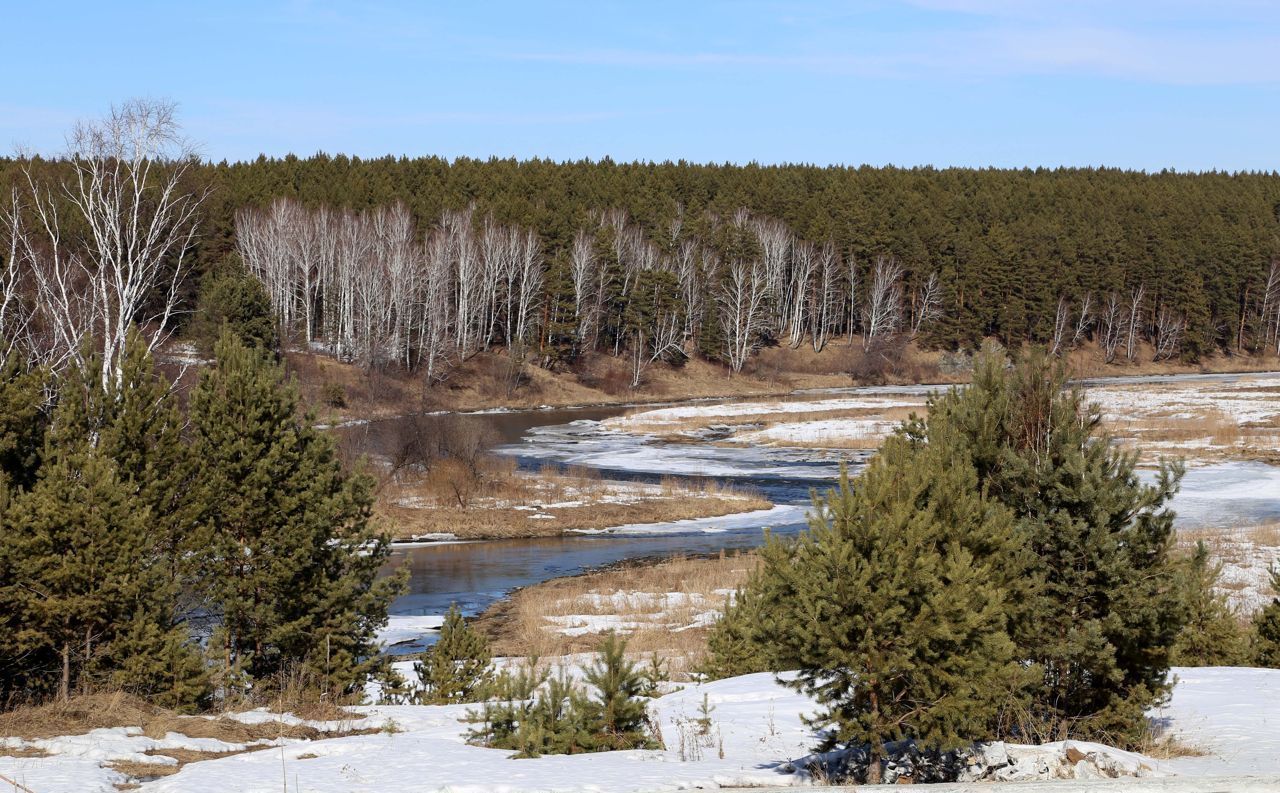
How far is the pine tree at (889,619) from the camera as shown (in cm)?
889

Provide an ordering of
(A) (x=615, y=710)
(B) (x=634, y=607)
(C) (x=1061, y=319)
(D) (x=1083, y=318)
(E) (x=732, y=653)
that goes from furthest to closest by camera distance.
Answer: (D) (x=1083, y=318)
(C) (x=1061, y=319)
(B) (x=634, y=607)
(E) (x=732, y=653)
(A) (x=615, y=710)

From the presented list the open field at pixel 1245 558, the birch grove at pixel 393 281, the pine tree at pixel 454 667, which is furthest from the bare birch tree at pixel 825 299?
the pine tree at pixel 454 667

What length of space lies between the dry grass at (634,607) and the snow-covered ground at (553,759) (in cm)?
629

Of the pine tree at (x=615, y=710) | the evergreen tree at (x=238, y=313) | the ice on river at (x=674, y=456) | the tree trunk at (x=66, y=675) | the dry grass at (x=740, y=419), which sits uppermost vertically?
the evergreen tree at (x=238, y=313)

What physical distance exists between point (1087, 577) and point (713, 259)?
89.0 metres

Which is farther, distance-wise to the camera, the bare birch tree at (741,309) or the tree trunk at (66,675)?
the bare birch tree at (741,309)

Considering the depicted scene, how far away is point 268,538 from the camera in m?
14.7

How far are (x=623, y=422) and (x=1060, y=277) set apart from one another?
191ft

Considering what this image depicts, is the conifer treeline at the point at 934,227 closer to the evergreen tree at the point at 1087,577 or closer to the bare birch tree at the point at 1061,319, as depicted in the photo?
the bare birch tree at the point at 1061,319

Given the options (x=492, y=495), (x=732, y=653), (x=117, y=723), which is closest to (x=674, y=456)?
(x=492, y=495)

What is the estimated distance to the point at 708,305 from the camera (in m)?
92.3

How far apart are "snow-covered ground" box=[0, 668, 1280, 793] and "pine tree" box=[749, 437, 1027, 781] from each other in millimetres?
626

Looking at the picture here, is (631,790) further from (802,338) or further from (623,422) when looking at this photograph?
(802,338)

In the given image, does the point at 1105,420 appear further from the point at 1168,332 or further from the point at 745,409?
the point at 1168,332
